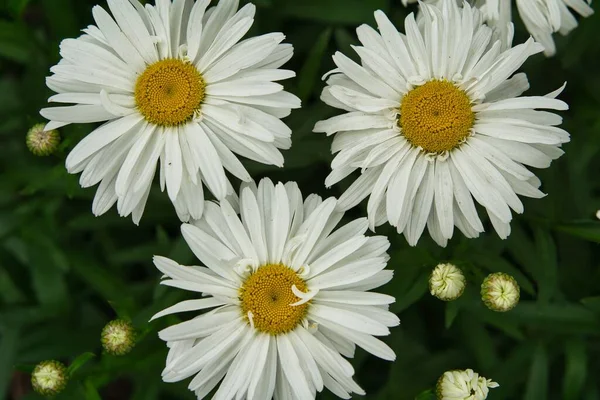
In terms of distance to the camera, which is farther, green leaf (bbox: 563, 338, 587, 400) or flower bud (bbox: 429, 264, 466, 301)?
green leaf (bbox: 563, 338, 587, 400)

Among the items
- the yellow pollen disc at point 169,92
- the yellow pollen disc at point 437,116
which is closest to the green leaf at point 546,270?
the yellow pollen disc at point 437,116

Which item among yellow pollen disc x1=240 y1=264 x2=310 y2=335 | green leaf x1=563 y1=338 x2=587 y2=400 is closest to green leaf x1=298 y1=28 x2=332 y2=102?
yellow pollen disc x1=240 y1=264 x2=310 y2=335

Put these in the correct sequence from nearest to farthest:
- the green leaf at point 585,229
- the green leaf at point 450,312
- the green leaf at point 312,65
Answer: the green leaf at point 450,312
the green leaf at point 585,229
the green leaf at point 312,65

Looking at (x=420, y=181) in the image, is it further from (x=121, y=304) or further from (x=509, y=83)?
(x=121, y=304)

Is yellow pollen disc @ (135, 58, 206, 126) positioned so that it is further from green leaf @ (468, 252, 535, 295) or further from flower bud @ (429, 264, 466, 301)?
green leaf @ (468, 252, 535, 295)

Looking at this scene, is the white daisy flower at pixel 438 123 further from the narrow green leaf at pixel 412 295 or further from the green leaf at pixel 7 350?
the green leaf at pixel 7 350

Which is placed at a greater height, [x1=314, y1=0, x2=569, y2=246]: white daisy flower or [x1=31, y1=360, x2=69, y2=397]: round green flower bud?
[x1=314, y1=0, x2=569, y2=246]: white daisy flower
